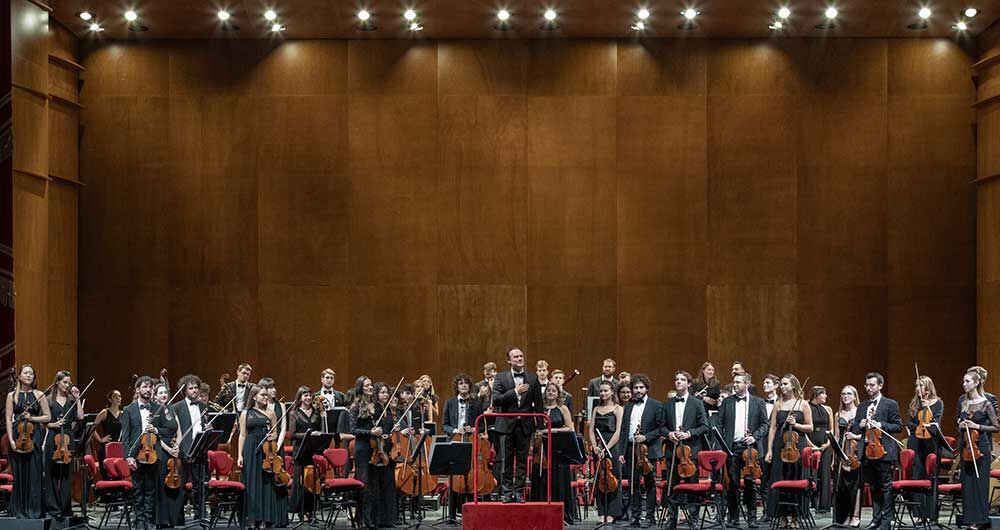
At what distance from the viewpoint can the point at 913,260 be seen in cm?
1748

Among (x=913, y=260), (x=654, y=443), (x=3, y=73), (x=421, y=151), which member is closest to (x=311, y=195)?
(x=421, y=151)

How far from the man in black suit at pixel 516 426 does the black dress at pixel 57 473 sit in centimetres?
439

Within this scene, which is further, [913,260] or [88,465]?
[913,260]

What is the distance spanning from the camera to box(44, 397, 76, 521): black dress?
12422mm

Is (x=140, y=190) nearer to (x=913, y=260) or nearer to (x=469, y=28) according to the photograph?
(x=469, y=28)

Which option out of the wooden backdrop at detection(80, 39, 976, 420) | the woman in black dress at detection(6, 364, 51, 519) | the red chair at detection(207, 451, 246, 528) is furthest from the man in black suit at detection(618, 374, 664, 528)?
the woman in black dress at detection(6, 364, 51, 519)

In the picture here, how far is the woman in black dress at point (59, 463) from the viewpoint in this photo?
1242 centimetres

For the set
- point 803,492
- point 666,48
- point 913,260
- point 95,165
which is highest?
point 666,48

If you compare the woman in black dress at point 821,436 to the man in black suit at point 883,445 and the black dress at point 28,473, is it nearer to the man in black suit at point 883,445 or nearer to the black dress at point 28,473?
the man in black suit at point 883,445

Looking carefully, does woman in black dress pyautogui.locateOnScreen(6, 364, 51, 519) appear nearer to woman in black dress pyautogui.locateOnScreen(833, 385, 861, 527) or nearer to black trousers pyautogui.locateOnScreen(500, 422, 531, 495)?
black trousers pyautogui.locateOnScreen(500, 422, 531, 495)

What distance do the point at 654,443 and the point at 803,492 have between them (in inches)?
59.9

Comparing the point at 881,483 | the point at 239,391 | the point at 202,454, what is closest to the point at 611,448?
the point at 881,483

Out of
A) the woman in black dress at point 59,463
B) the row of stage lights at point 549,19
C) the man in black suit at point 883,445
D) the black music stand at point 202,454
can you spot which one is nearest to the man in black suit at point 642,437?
the man in black suit at point 883,445

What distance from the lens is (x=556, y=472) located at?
41.1ft
